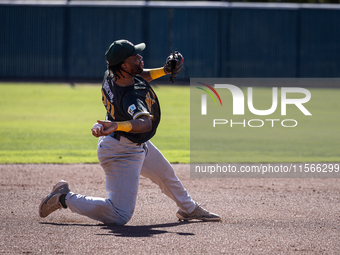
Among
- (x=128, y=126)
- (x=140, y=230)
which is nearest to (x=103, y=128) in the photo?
(x=128, y=126)

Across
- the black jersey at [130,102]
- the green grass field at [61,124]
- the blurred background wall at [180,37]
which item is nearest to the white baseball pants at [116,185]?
the black jersey at [130,102]

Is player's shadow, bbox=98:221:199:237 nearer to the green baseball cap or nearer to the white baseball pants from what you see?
the white baseball pants

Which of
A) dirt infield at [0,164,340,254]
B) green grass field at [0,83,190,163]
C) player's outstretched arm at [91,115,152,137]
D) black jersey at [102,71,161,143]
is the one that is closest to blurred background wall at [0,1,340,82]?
green grass field at [0,83,190,163]

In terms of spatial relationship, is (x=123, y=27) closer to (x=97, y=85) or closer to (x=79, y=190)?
(x=97, y=85)

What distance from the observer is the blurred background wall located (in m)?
28.4

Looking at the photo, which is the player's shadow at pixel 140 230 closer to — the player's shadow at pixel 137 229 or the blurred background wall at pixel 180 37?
the player's shadow at pixel 137 229

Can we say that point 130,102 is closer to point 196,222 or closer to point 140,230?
point 140,230

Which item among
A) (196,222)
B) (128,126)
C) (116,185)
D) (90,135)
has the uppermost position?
(128,126)

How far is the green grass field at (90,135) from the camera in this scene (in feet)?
33.0

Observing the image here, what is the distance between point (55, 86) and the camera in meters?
25.0

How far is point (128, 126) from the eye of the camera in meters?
4.62

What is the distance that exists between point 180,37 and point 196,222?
79.0 ft

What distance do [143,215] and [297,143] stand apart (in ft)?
22.7

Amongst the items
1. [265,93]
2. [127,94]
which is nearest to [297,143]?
[127,94]
